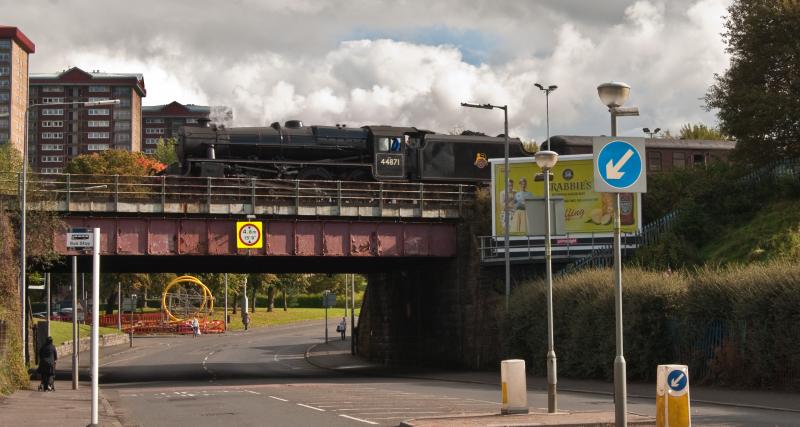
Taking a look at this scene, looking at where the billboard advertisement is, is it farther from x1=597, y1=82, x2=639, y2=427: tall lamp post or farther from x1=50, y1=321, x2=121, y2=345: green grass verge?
x1=50, y1=321, x2=121, y2=345: green grass verge

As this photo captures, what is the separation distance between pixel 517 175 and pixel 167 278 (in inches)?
2035

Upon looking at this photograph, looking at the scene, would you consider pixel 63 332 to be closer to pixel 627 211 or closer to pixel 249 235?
pixel 249 235

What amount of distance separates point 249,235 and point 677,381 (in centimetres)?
2737

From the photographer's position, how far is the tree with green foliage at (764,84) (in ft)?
127

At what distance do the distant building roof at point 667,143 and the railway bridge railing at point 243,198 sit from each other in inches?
324

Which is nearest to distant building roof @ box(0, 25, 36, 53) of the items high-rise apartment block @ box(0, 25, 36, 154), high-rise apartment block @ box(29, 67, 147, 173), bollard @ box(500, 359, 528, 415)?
high-rise apartment block @ box(0, 25, 36, 154)

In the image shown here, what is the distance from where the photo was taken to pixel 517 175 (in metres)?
41.9

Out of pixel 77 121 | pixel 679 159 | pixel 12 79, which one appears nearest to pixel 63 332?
pixel 679 159

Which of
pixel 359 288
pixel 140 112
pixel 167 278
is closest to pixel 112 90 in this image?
pixel 140 112

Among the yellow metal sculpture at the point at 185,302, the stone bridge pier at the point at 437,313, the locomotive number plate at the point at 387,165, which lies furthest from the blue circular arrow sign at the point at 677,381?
the yellow metal sculpture at the point at 185,302

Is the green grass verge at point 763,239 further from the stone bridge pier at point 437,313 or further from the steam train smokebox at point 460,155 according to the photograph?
the steam train smokebox at point 460,155

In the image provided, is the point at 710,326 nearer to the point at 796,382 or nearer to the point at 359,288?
the point at 796,382

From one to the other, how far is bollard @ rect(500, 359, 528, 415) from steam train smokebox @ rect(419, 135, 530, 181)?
26.3m

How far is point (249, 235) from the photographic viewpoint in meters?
39.5
